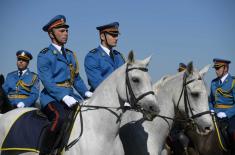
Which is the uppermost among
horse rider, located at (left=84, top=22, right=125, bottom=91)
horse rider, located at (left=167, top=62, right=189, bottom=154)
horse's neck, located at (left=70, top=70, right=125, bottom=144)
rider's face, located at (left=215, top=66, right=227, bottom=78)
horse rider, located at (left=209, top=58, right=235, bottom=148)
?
horse rider, located at (left=84, top=22, right=125, bottom=91)

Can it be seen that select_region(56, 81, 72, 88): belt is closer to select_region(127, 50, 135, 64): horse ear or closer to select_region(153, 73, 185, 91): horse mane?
select_region(127, 50, 135, 64): horse ear

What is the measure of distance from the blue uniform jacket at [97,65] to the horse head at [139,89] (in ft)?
5.57

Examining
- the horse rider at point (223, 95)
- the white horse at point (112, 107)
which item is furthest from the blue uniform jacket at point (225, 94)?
the white horse at point (112, 107)

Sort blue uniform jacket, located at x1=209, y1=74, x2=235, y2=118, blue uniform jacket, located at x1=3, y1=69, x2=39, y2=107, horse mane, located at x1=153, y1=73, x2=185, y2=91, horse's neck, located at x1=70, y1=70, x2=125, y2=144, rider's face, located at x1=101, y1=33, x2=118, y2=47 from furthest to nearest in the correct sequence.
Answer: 1. blue uniform jacket, located at x1=3, y1=69, x2=39, y2=107
2. blue uniform jacket, located at x1=209, y1=74, x2=235, y2=118
3. rider's face, located at x1=101, y1=33, x2=118, y2=47
4. horse mane, located at x1=153, y1=73, x2=185, y2=91
5. horse's neck, located at x1=70, y1=70, x2=125, y2=144

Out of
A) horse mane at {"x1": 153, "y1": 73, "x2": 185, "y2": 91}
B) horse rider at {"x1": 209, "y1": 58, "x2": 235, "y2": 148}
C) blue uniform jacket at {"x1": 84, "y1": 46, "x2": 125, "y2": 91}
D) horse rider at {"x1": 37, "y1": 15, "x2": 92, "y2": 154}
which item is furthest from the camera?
horse rider at {"x1": 209, "y1": 58, "x2": 235, "y2": 148}

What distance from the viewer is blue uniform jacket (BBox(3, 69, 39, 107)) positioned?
12.3 meters

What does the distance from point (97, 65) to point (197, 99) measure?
A: 210cm

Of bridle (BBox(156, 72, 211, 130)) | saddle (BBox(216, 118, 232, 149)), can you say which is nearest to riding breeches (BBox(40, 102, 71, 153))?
bridle (BBox(156, 72, 211, 130))

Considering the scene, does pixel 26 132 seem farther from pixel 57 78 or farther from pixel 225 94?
pixel 225 94

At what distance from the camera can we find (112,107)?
731cm

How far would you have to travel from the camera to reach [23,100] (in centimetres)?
1230

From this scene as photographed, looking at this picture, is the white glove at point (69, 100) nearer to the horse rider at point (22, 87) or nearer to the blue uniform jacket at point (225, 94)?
the horse rider at point (22, 87)

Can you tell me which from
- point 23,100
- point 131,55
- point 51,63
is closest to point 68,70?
point 51,63

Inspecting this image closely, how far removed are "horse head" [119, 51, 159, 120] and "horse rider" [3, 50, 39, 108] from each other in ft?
18.3
